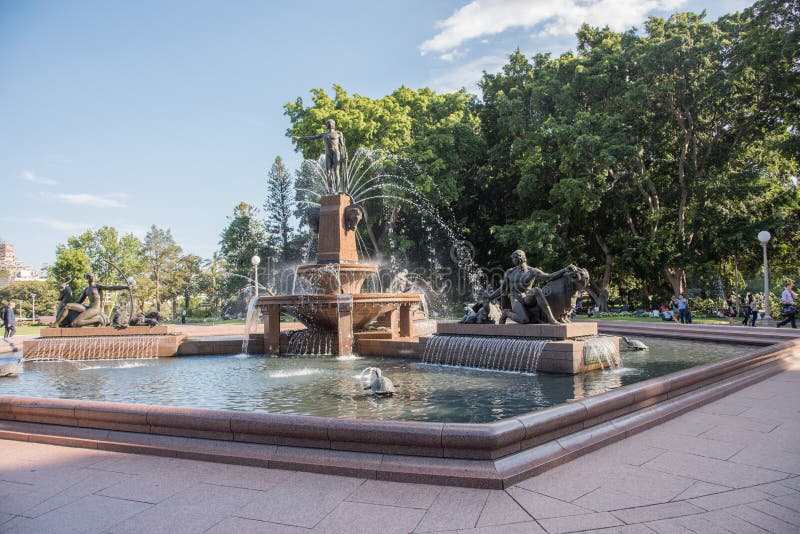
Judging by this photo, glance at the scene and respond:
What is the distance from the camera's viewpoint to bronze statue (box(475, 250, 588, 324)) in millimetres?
10609

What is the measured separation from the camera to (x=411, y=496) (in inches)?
160

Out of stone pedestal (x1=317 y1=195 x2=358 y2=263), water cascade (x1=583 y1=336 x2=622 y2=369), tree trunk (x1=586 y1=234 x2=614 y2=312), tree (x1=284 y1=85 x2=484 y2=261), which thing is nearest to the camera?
water cascade (x1=583 y1=336 x2=622 y2=369)

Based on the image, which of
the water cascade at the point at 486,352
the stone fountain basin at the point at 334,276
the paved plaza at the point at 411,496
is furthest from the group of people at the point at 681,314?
the paved plaza at the point at 411,496

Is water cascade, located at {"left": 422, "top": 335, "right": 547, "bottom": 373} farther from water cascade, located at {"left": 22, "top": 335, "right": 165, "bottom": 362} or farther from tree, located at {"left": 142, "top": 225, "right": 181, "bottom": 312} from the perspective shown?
tree, located at {"left": 142, "top": 225, "right": 181, "bottom": 312}

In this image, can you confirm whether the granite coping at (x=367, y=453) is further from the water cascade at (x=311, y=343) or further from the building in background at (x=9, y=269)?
the building in background at (x=9, y=269)

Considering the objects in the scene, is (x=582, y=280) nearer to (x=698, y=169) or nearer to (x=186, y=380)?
(x=186, y=380)

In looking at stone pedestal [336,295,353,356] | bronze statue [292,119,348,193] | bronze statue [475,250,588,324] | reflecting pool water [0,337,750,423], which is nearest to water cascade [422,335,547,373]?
reflecting pool water [0,337,750,423]

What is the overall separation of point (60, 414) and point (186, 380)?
394 cm

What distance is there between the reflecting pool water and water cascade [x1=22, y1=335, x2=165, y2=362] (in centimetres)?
61

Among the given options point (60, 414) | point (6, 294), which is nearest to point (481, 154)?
point (60, 414)

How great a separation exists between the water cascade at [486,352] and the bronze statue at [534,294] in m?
0.58

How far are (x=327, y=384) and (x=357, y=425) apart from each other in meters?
4.35

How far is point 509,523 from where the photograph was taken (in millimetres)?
3566

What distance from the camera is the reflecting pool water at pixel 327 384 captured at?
22.9 feet
